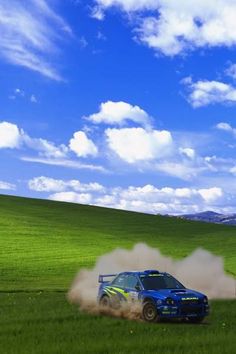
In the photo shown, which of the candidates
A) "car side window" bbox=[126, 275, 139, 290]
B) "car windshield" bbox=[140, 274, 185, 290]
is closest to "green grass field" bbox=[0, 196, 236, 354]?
"car side window" bbox=[126, 275, 139, 290]

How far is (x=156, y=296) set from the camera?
73.8 feet

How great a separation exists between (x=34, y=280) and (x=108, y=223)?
3817 centimetres

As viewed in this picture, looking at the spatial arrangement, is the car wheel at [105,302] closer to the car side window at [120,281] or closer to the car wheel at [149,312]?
the car side window at [120,281]

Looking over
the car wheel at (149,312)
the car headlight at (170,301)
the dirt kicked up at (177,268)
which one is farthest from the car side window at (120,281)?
the dirt kicked up at (177,268)

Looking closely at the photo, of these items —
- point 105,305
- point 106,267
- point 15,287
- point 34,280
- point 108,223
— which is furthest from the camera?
point 108,223

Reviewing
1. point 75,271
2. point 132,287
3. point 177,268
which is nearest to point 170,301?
point 132,287

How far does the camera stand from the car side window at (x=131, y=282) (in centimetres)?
2388

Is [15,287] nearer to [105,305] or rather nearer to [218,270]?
[218,270]

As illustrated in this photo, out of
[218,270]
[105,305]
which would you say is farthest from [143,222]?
[105,305]

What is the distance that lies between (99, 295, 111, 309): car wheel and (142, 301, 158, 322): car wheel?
2378mm

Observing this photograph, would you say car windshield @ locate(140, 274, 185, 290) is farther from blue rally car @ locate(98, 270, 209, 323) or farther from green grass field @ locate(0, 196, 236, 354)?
green grass field @ locate(0, 196, 236, 354)

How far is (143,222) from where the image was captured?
8906 cm

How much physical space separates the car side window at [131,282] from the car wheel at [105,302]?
130cm

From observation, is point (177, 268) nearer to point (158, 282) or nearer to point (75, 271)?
point (158, 282)
